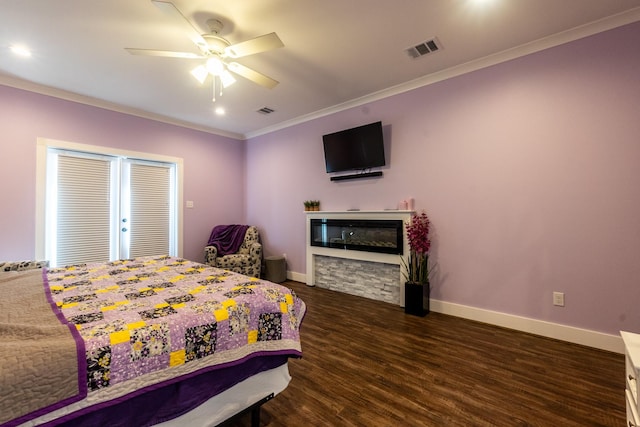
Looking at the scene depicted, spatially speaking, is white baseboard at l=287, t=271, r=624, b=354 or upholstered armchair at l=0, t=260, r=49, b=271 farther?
upholstered armchair at l=0, t=260, r=49, b=271

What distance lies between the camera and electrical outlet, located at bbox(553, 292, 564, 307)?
2.55 m

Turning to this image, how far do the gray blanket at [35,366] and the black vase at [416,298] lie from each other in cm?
293

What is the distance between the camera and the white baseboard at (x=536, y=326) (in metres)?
2.36

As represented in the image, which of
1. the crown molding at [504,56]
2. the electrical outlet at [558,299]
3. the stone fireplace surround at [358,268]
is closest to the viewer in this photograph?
the crown molding at [504,56]

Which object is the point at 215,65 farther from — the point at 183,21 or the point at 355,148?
the point at 355,148

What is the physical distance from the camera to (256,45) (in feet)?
6.80

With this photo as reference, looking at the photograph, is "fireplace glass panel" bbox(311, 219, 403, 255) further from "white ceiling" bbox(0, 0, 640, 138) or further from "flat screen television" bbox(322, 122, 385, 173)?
"white ceiling" bbox(0, 0, 640, 138)

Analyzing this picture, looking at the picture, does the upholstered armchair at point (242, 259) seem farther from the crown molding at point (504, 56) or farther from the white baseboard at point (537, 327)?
the white baseboard at point (537, 327)

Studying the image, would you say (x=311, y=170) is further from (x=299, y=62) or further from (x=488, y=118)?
(x=488, y=118)

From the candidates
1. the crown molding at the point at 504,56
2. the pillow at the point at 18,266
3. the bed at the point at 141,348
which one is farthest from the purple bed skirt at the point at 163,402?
the crown molding at the point at 504,56

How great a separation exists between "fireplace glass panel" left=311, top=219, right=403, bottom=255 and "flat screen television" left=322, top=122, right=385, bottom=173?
786 mm

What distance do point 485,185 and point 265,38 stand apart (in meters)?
2.55

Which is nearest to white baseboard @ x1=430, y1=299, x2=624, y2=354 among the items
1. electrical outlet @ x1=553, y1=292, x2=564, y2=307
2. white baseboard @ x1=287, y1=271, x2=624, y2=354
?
white baseboard @ x1=287, y1=271, x2=624, y2=354

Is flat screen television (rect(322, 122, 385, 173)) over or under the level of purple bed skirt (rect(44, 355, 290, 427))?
over
